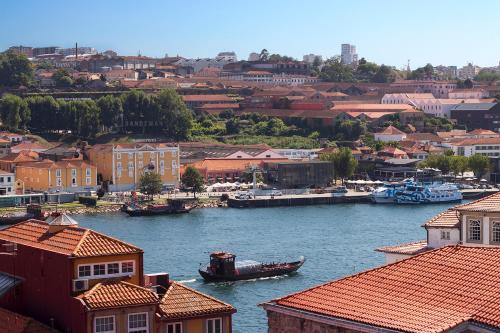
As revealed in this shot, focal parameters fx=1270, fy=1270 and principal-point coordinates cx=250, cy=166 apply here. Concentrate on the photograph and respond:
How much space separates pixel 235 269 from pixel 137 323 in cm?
1034

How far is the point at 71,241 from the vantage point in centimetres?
684

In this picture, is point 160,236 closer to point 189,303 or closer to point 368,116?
point 189,303

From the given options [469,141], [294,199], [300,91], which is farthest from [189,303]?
[300,91]

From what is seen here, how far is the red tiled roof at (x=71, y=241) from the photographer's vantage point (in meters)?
6.66

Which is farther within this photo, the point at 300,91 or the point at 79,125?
Answer: the point at 300,91

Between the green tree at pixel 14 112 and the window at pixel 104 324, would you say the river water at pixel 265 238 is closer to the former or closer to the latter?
the window at pixel 104 324

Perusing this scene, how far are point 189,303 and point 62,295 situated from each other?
66 cm

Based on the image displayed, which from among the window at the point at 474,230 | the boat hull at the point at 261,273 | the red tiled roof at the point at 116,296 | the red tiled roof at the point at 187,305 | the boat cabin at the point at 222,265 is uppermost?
the window at the point at 474,230

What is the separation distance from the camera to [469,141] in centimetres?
3825

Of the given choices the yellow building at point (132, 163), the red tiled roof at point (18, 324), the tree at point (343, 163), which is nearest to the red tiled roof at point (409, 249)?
the red tiled roof at point (18, 324)

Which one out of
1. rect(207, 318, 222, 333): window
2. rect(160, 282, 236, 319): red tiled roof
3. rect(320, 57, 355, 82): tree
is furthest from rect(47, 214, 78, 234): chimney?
rect(320, 57, 355, 82): tree

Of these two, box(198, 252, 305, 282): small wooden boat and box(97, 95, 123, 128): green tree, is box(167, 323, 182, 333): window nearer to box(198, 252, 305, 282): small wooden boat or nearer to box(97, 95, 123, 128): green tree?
box(198, 252, 305, 282): small wooden boat

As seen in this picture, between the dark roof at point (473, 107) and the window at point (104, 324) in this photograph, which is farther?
the dark roof at point (473, 107)

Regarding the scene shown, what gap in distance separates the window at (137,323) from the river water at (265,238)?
17.5ft
